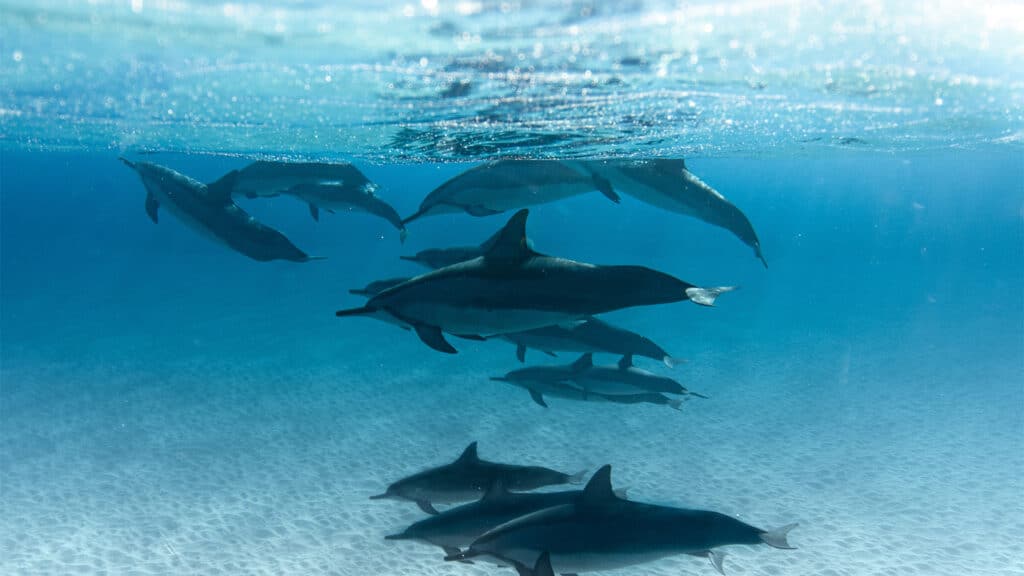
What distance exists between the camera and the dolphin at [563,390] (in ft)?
29.7

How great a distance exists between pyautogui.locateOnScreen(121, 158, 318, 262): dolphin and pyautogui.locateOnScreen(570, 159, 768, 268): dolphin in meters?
5.69

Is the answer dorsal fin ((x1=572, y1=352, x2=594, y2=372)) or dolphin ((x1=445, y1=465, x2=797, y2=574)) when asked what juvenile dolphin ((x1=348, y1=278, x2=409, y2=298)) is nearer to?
dorsal fin ((x1=572, y1=352, x2=594, y2=372))

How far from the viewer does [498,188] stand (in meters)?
10.2

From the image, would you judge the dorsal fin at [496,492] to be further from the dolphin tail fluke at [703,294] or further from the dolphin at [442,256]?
the dolphin at [442,256]

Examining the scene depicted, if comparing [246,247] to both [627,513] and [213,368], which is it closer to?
[627,513]

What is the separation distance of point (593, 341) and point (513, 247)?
4.85 metres

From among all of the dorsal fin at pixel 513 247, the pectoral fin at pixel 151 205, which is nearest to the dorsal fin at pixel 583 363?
the dorsal fin at pixel 513 247

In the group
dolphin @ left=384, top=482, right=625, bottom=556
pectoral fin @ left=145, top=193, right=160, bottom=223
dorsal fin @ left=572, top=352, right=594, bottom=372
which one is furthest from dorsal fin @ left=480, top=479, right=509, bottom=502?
pectoral fin @ left=145, top=193, right=160, bottom=223

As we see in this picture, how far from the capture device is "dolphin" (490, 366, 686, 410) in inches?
356

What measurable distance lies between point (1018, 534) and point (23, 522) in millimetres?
14190

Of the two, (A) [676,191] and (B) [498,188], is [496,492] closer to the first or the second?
(B) [498,188]

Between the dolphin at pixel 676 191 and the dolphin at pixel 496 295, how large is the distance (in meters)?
5.68

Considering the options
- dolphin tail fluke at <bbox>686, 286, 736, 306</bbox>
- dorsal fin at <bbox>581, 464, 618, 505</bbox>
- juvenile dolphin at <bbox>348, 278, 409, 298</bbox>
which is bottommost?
dorsal fin at <bbox>581, 464, 618, 505</bbox>

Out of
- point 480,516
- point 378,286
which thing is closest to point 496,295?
point 480,516
